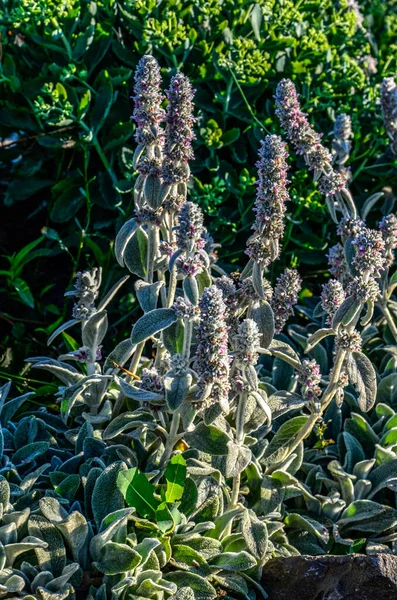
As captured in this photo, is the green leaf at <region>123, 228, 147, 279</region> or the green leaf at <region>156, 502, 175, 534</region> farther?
the green leaf at <region>123, 228, 147, 279</region>

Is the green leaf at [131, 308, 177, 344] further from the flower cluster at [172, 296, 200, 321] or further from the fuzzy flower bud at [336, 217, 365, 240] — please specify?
the fuzzy flower bud at [336, 217, 365, 240]

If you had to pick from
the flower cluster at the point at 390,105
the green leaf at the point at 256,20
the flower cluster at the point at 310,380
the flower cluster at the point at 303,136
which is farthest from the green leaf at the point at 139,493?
the green leaf at the point at 256,20

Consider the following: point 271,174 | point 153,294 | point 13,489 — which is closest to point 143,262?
point 153,294

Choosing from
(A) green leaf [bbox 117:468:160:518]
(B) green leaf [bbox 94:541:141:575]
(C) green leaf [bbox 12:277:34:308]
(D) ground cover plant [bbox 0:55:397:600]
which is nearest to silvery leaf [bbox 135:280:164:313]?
(D) ground cover plant [bbox 0:55:397:600]

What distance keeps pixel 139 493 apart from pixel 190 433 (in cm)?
23

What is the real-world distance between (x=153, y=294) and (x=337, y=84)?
185cm

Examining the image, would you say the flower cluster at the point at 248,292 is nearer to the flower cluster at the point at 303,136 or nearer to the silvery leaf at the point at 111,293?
the silvery leaf at the point at 111,293

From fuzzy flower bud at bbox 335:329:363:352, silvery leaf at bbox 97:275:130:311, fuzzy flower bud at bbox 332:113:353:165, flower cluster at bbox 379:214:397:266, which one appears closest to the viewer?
fuzzy flower bud at bbox 335:329:363:352

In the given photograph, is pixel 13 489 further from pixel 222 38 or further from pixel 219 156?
pixel 222 38

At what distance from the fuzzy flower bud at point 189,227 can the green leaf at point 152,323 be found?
8.5 inches

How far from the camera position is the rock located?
8.38 feet

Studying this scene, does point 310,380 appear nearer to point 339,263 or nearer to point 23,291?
point 339,263

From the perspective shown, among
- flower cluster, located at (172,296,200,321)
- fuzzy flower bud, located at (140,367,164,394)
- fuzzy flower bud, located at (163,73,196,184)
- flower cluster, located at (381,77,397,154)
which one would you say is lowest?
fuzzy flower bud, located at (140,367,164,394)

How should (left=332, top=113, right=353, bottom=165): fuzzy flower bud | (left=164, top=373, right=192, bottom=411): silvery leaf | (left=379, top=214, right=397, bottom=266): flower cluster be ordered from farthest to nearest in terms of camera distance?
(left=332, top=113, right=353, bottom=165): fuzzy flower bud < (left=379, top=214, right=397, bottom=266): flower cluster < (left=164, top=373, right=192, bottom=411): silvery leaf
